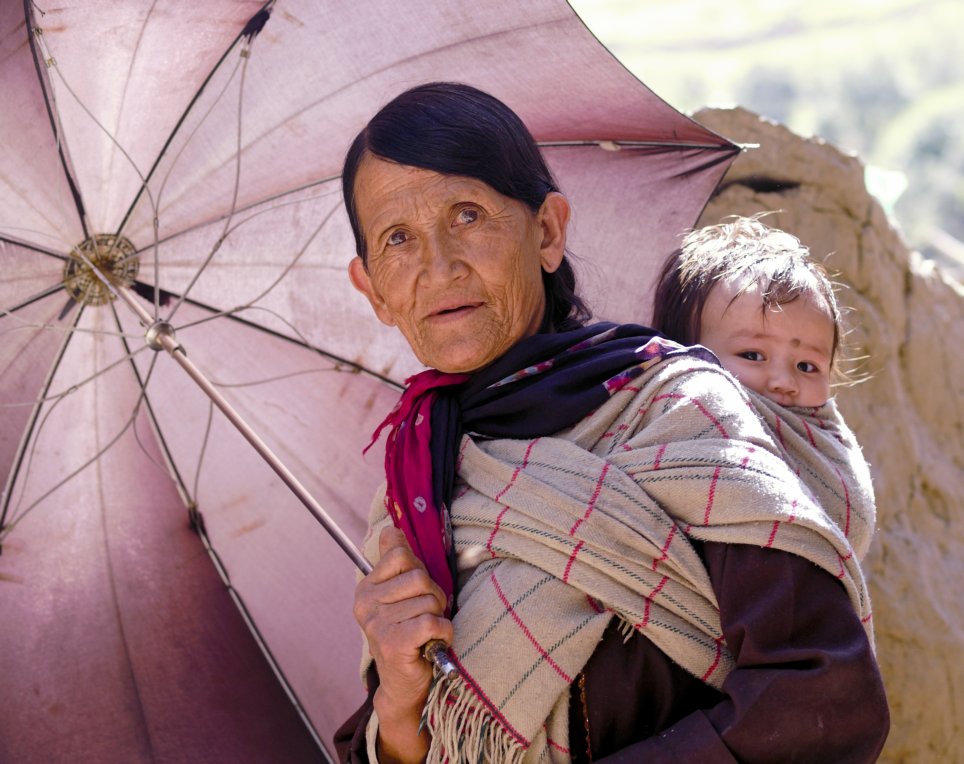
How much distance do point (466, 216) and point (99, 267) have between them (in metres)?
1.05

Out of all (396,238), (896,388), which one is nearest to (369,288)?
(396,238)

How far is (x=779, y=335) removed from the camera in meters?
2.41

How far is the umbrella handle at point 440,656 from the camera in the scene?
1895mm

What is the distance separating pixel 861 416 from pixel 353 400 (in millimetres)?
1935

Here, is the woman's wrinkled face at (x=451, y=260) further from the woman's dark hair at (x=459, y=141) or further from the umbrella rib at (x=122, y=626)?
the umbrella rib at (x=122, y=626)

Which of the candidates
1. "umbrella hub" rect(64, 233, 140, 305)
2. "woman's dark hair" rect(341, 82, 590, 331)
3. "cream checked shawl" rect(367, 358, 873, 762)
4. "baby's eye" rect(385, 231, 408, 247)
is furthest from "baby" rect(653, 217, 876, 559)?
"umbrella hub" rect(64, 233, 140, 305)

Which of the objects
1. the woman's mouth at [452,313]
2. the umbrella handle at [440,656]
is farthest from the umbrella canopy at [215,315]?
the umbrella handle at [440,656]

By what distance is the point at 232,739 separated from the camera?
295 centimetres

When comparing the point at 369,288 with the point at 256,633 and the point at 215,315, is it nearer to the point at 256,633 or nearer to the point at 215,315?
the point at 215,315

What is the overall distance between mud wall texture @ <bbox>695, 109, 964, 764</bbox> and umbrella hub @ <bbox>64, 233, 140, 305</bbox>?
6.97 ft

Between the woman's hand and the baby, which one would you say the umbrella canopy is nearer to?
the baby

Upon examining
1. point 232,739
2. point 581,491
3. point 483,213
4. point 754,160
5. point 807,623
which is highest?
point 754,160

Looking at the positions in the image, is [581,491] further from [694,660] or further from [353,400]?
[353,400]

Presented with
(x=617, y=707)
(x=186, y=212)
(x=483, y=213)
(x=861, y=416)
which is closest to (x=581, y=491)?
(x=617, y=707)
